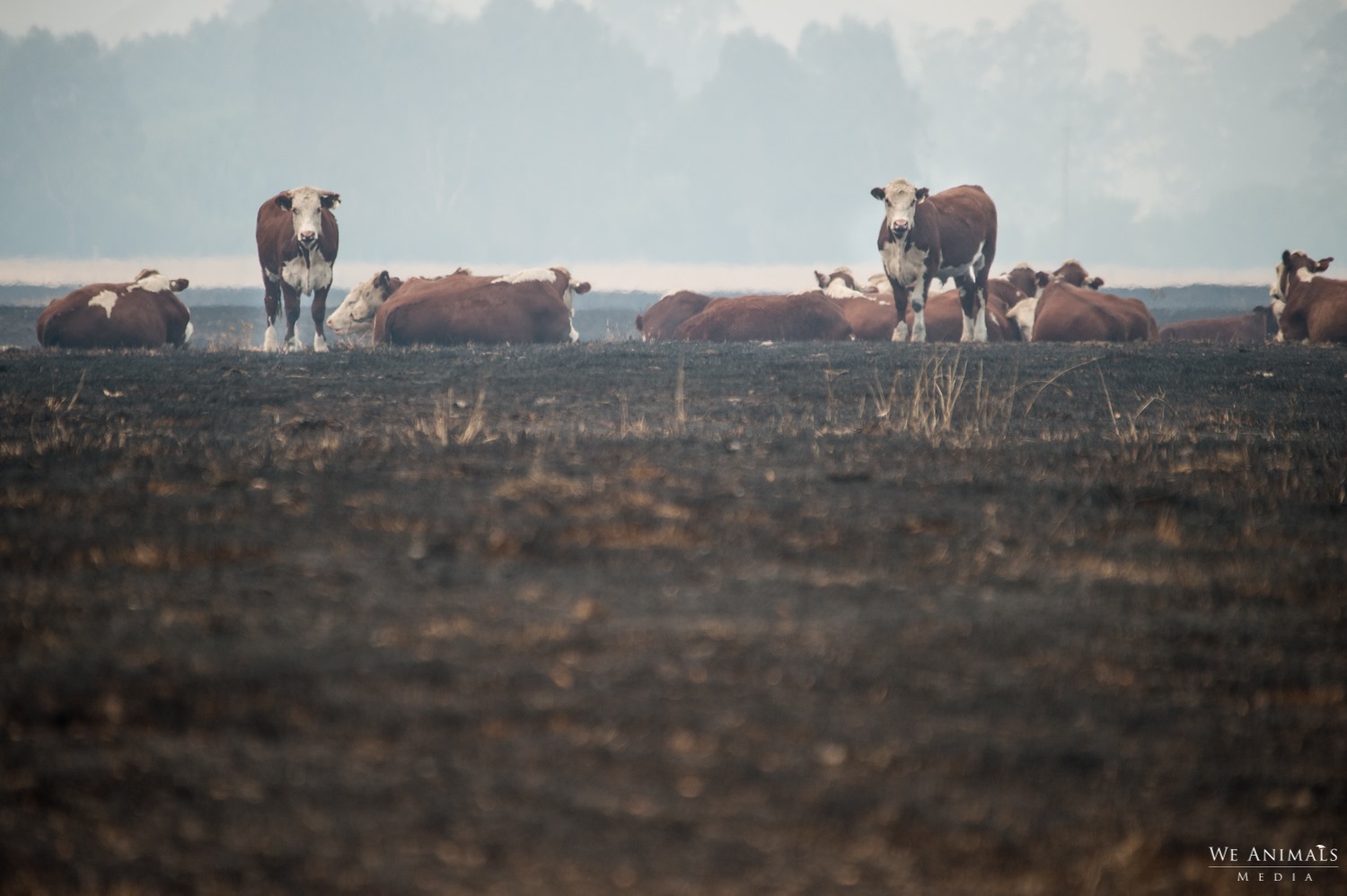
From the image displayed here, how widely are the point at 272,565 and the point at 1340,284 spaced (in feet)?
65.8

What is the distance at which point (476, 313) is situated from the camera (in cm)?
1791

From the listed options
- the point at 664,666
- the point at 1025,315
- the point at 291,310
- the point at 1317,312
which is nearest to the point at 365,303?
the point at 291,310

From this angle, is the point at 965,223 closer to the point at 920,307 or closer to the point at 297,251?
the point at 920,307

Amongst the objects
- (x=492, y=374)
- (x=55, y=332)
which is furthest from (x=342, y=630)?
(x=55, y=332)

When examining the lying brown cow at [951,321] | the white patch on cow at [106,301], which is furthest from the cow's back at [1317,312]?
the white patch on cow at [106,301]

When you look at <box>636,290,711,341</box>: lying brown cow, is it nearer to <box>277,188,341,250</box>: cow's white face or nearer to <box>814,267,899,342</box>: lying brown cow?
<box>814,267,899,342</box>: lying brown cow

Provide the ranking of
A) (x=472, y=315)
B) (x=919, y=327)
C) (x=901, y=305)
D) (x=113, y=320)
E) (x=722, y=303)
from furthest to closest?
1. (x=722, y=303)
2. (x=901, y=305)
3. (x=113, y=320)
4. (x=919, y=327)
5. (x=472, y=315)

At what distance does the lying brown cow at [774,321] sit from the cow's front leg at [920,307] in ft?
6.33

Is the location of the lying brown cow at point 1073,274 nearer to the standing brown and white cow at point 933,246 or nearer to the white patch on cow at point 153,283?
the standing brown and white cow at point 933,246

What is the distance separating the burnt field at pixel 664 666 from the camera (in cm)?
278

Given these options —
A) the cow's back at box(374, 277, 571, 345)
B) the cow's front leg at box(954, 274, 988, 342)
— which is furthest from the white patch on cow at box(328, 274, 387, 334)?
the cow's front leg at box(954, 274, 988, 342)

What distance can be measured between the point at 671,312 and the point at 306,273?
8.24 meters

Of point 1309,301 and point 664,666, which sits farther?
point 1309,301

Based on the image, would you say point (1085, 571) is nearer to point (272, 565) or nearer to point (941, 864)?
point (941, 864)
